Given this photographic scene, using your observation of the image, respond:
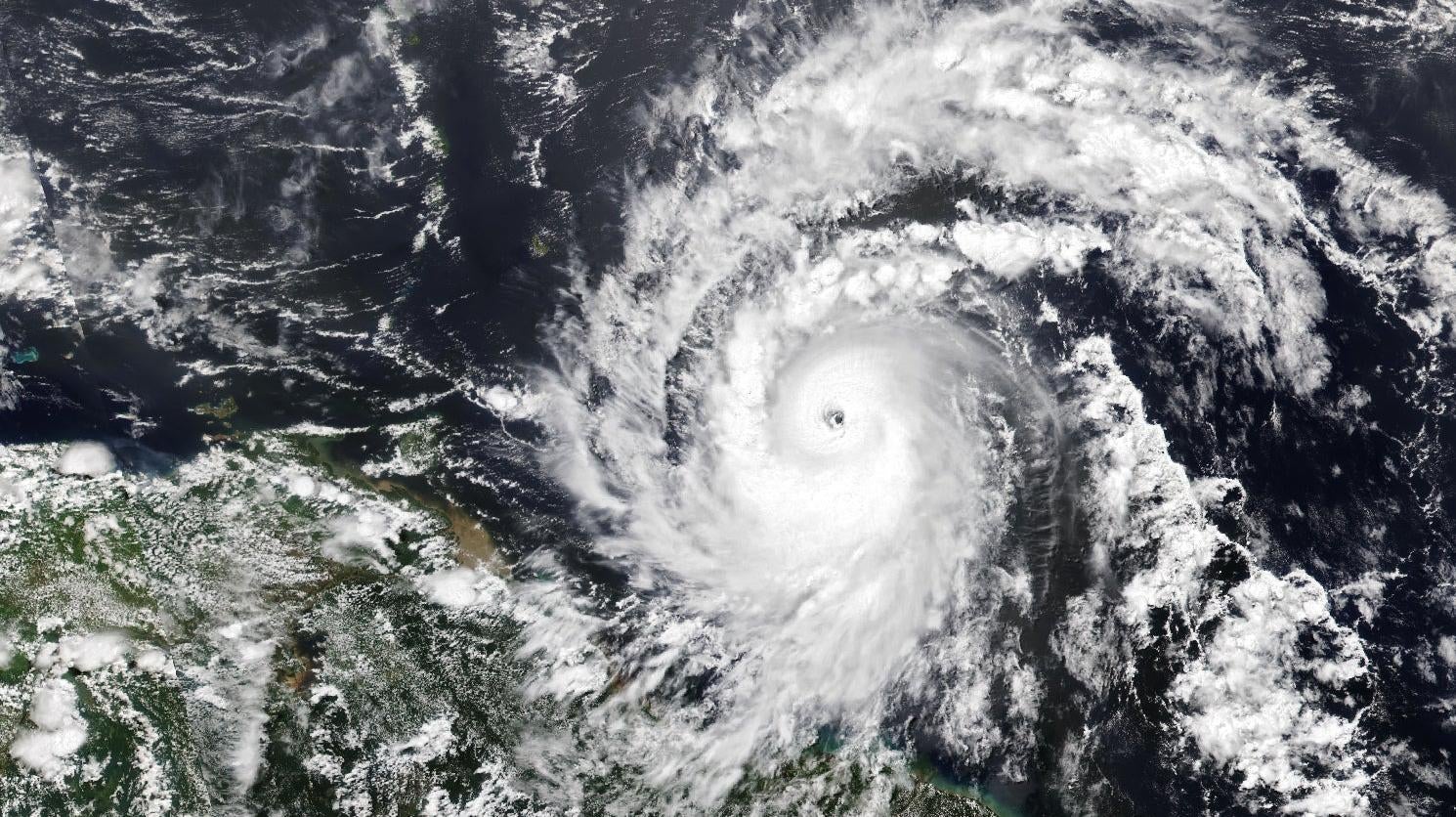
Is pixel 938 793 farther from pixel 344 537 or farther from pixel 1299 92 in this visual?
pixel 1299 92

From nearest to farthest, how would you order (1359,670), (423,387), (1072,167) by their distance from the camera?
(1359,670)
(423,387)
(1072,167)

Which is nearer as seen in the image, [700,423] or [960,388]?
[700,423]

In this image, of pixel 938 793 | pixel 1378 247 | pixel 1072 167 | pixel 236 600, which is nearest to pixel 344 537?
pixel 236 600

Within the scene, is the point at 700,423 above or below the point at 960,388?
above

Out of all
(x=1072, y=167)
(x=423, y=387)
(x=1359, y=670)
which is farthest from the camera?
(x=1072, y=167)

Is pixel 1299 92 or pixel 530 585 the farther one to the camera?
pixel 1299 92

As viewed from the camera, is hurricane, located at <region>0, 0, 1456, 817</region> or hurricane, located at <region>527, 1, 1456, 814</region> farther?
hurricane, located at <region>527, 1, 1456, 814</region>

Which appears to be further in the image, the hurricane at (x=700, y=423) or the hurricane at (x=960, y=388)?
the hurricane at (x=960, y=388)

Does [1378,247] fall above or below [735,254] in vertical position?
below
